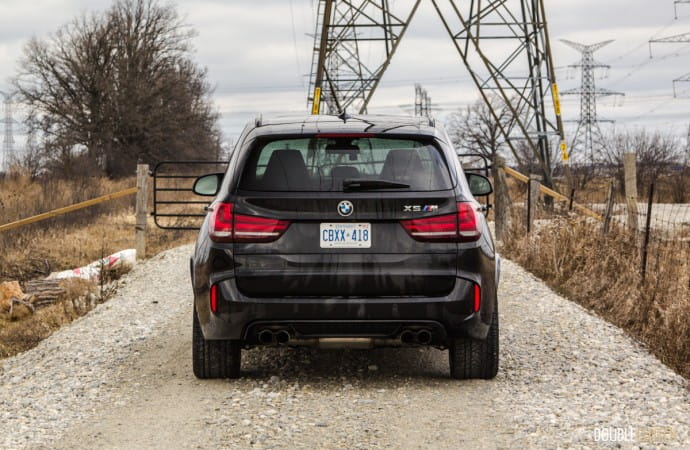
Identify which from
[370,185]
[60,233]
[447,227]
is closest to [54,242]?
[60,233]

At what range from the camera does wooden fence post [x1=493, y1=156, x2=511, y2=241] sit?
16.8 m

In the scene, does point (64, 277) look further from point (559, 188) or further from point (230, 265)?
point (559, 188)

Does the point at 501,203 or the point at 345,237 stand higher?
the point at 345,237

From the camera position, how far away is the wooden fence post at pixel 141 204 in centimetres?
1577

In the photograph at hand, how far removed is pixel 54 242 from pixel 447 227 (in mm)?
14152

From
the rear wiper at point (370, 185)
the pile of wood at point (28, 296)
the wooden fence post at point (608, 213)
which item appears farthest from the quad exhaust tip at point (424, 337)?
the pile of wood at point (28, 296)

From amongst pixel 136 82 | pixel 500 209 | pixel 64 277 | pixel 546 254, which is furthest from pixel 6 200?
pixel 136 82

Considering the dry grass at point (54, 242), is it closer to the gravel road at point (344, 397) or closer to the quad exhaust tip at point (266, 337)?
the gravel road at point (344, 397)

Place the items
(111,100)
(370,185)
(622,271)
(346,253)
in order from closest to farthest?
(346,253), (370,185), (622,271), (111,100)

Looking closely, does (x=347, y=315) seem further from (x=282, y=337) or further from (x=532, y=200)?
(x=532, y=200)

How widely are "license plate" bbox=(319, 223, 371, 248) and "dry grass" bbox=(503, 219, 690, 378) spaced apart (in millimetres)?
2720

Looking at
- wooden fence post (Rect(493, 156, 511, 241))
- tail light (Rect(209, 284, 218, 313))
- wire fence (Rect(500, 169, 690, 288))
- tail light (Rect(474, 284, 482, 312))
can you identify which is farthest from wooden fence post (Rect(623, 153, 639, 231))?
tail light (Rect(209, 284, 218, 313))

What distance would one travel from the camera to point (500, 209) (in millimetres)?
16953

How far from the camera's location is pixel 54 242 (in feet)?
62.1
